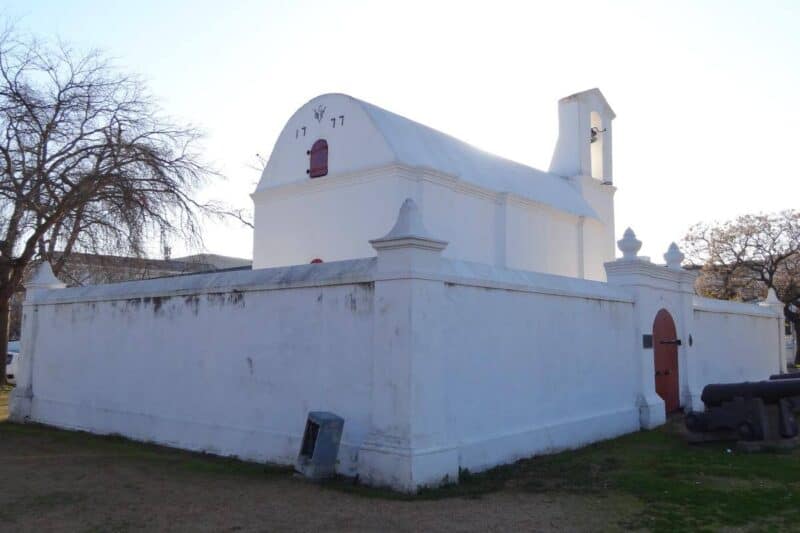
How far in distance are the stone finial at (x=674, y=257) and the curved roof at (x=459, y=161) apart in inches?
168

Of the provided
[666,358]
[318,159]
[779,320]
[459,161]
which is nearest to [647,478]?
[666,358]

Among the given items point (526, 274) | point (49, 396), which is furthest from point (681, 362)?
point (49, 396)

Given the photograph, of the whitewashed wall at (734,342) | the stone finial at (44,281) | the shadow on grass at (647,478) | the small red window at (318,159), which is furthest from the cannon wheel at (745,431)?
the stone finial at (44,281)

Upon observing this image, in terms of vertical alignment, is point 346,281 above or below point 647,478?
above

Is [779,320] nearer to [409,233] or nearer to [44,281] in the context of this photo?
[409,233]

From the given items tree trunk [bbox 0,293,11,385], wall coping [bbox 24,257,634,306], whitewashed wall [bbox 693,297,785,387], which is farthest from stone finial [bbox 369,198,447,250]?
tree trunk [bbox 0,293,11,385]

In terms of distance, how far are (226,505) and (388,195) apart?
26.3 ft

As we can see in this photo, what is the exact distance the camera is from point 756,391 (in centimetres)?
922

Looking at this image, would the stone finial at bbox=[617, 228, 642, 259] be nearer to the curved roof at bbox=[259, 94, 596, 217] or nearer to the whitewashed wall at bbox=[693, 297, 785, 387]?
the whitewashed wall at bbox=[693, 297, 785, 387]

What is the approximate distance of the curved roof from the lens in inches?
556

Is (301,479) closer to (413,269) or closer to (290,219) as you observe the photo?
(413,269)

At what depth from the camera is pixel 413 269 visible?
7.38 m

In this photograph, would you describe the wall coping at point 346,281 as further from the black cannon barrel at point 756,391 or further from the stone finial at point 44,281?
the black cannon barrel at point 756,391

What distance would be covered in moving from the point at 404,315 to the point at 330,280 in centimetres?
133
